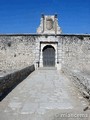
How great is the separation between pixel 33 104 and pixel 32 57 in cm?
1310

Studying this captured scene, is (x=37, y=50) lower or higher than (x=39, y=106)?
higher

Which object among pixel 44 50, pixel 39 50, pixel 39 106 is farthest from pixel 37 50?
pixel 39 106

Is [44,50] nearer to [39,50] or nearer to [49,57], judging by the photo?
[39,50]

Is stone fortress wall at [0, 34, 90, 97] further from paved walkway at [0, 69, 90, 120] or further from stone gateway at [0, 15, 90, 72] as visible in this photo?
paved walkway at [0, 69, 90, 120]

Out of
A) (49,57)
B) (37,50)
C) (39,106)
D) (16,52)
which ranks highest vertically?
(37,50)

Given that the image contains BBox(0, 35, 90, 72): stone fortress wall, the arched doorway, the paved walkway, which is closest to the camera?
the paved walkway

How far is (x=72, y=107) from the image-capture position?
16.4 ft

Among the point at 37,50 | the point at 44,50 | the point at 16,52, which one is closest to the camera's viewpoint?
the point at 37,50

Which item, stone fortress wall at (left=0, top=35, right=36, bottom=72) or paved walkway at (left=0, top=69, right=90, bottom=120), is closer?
paved walkway at (left=0, top=69, right=90, bottom=120)

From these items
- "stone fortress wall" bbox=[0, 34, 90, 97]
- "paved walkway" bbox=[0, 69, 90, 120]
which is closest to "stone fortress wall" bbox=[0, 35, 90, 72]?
"stone fortress wall" bbox=[0, 34, 90, 97]

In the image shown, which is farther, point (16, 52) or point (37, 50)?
point (16, 52)

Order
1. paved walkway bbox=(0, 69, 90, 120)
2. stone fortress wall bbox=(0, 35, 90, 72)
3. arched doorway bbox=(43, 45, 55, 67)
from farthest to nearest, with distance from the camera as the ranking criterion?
arched doorway bbox=(43, 45, 55, 67) → stone fortress wall bbox=(0, 35, 90, 72) → paved walkway bbox=(0, 69, 90, 120)

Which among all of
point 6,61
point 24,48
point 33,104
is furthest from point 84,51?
point 33,104

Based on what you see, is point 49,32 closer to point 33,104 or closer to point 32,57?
point 32,57
